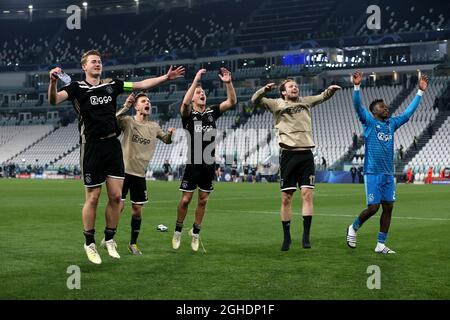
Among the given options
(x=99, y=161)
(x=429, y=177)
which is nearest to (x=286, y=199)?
(x=99, y=161)

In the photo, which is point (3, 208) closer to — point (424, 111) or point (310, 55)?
point (424, 111)

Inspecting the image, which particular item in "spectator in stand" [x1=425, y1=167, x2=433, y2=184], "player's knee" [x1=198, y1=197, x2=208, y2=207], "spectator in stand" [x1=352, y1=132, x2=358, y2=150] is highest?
"spectator in stand" [x1=352, y1=132, x2=358, y2=150]

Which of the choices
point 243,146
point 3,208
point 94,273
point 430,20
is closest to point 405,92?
point 430,20

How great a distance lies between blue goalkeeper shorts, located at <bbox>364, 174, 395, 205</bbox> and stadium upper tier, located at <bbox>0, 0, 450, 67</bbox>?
5422cm

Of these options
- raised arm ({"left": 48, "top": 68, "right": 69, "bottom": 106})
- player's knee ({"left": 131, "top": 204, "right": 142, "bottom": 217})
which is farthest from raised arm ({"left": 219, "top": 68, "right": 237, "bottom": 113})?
raised arm ({"left": 48, "top": 68, "right": 69, "bottom": 106})

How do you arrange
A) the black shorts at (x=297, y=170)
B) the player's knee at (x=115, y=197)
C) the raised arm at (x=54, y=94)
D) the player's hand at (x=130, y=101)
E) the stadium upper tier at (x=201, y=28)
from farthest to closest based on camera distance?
the stadium upper tier at (x=201, y=28)
the black shorts at (x=297, y=170)
the player's hand at (x=130, y=101)
the player's knee at (x=115, y=197)
the raised arm at (x=54, y=94)

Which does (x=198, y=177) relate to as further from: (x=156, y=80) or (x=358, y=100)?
(x=358, y=100)

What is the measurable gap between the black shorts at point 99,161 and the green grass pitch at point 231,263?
3.56ft

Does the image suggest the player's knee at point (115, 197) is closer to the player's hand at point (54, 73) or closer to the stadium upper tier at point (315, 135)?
the player's hand at point (54, 73)

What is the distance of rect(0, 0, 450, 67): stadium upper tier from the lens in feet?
218

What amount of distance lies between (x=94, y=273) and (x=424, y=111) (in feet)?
171

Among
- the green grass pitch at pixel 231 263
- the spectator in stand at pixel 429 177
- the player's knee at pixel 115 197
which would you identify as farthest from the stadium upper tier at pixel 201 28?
the player's knee at pixel 115 197

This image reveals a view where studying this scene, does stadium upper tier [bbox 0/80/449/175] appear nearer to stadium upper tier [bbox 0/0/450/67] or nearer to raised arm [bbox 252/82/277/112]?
stadium upper tier [bbox 0/0/450/67]

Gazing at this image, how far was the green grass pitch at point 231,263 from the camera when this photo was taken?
754cm
